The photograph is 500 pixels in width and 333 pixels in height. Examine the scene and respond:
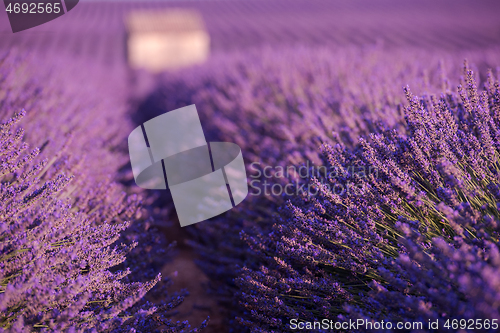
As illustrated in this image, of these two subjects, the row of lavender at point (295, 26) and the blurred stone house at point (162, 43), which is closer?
the row of lavender at point (295, 26)

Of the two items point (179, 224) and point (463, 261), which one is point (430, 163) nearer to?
point (463, 261)

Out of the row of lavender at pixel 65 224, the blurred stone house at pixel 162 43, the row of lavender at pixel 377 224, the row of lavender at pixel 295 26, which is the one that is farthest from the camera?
the blurred stone house at pixel 162 43

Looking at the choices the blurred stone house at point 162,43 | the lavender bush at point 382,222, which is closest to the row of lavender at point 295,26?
the blurred stone house at point 162,43

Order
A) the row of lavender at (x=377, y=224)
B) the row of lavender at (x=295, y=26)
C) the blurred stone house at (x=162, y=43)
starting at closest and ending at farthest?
the row of lavender at (x=377, y=224), the row of lavender at (x=295, y=26), the blurred stone house at (x=162, y=43)

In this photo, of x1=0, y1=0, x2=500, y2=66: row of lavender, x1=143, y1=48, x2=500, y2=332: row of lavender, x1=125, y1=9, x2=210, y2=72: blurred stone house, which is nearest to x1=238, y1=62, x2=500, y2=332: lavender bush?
x1=143, y1=48, x2=500, y2=332: row of lavender

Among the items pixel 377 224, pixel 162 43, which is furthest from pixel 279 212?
pixel 162 43

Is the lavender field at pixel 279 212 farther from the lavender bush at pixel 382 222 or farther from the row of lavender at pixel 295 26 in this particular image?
the row of lavender at pixel 295 26

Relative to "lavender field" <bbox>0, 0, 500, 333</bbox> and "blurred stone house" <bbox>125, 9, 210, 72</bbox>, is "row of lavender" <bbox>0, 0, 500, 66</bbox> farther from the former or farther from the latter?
"lavender field" <bbox>0, 0, 500, 333</bbox>
